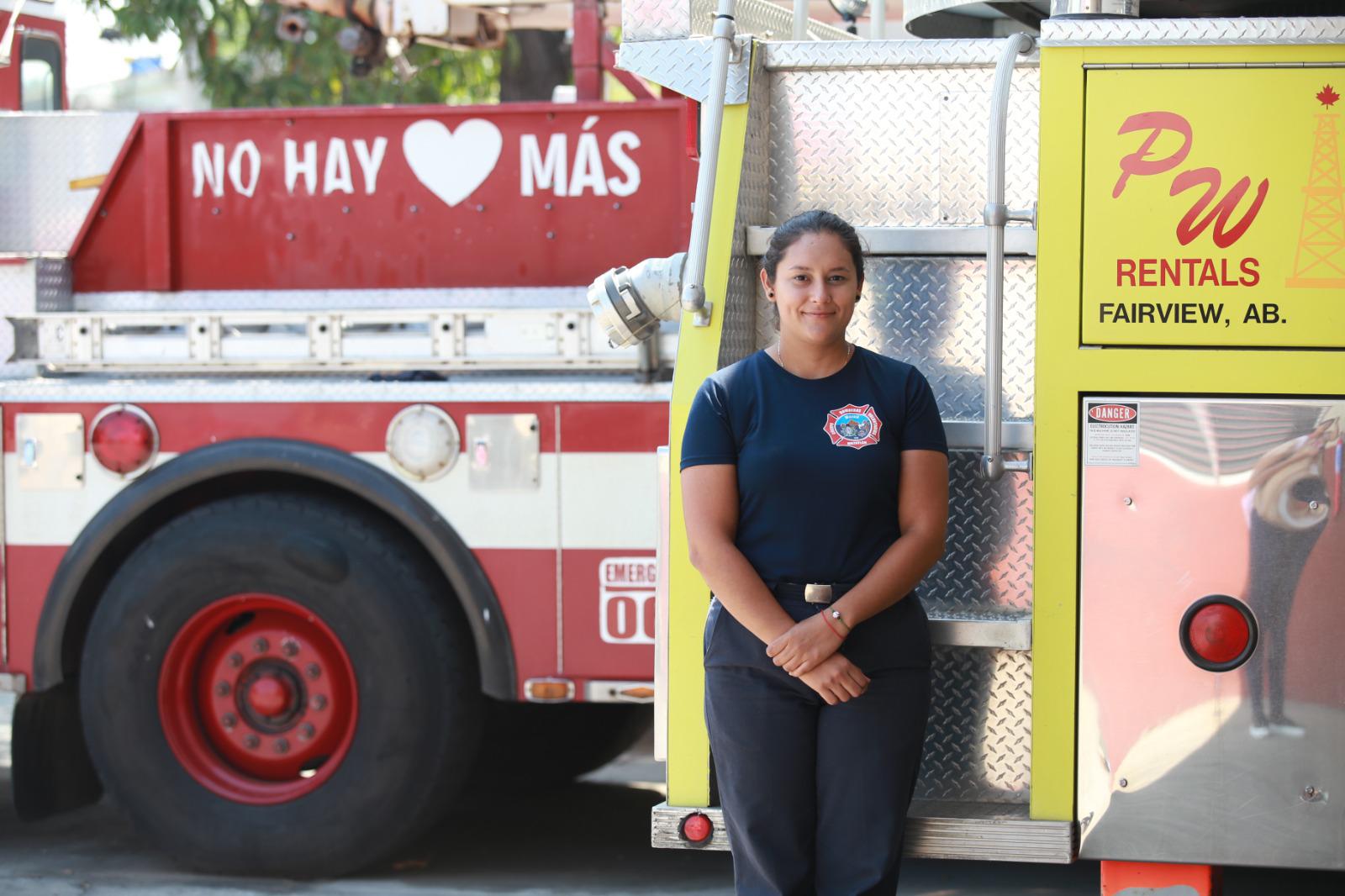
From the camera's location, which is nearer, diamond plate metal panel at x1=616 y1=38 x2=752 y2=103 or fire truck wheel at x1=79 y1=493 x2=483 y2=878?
diamond plate metal panel at x1=616 y1=38 x2=752 y2=103

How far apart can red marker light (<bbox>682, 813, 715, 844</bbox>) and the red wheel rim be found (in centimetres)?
185

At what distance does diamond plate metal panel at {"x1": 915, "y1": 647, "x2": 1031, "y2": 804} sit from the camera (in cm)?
349

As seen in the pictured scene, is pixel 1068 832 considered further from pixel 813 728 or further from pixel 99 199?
pixel 99 199

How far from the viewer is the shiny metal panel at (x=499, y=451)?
4992mm

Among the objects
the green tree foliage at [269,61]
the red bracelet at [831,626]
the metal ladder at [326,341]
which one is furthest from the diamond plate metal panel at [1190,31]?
the green tree foliage at [269,61]

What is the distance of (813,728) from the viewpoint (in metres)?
3.23

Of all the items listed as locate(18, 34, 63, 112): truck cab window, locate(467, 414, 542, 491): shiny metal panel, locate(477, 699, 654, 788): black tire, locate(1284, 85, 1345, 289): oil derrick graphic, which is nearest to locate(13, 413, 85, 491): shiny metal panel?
locate(467, 414, 542, 491): shiny metal panel

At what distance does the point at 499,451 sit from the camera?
5.00 metres

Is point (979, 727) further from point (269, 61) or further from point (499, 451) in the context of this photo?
point (269, 61)

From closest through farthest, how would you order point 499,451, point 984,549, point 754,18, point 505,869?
point 984,549 → point 754,18 → point 499,451 → point 505,869

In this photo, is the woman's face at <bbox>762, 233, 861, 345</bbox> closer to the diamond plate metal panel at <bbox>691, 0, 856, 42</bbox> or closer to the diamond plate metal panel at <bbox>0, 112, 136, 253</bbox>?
A: the diamond plate metal panel at <bbox>691, 0, 856, 42</bbox>

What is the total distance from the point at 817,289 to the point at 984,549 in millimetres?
676

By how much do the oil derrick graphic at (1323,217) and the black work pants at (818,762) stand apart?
3.17 feet

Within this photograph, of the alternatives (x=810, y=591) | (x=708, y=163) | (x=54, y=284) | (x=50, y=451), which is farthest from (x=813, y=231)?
(x=54, y=284)
